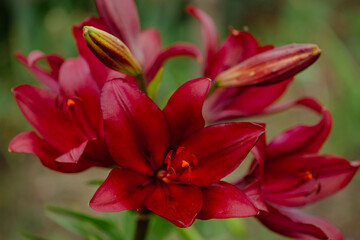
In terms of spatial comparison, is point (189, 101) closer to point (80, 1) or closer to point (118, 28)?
point (118, 28)

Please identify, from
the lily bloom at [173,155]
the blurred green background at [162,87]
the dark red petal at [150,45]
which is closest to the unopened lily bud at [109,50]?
the lily bloom at [173,155]

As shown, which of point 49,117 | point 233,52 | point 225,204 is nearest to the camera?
point 225,204

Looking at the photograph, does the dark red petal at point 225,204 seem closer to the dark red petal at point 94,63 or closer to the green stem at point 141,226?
the green stem at point 141,226

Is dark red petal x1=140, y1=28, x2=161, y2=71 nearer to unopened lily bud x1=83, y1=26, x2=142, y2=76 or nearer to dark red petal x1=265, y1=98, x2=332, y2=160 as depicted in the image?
unopened lily bud x1=83, y1=26, x2=142, y2=76

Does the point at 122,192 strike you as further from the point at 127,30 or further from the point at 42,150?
the point at 127,30

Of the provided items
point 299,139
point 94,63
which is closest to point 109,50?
point 94,63

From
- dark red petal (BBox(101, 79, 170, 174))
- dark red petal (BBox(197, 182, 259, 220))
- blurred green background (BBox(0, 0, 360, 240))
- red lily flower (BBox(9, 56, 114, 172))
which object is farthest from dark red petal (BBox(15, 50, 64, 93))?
blurred green background (BBox(0, 0, 360, 240))

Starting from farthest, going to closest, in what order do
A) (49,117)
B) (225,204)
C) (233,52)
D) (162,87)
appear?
1. (162,87)
2. (233,52)
3. (49,117)
4. (225,204)

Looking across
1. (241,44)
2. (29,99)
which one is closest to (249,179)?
(241,44)
